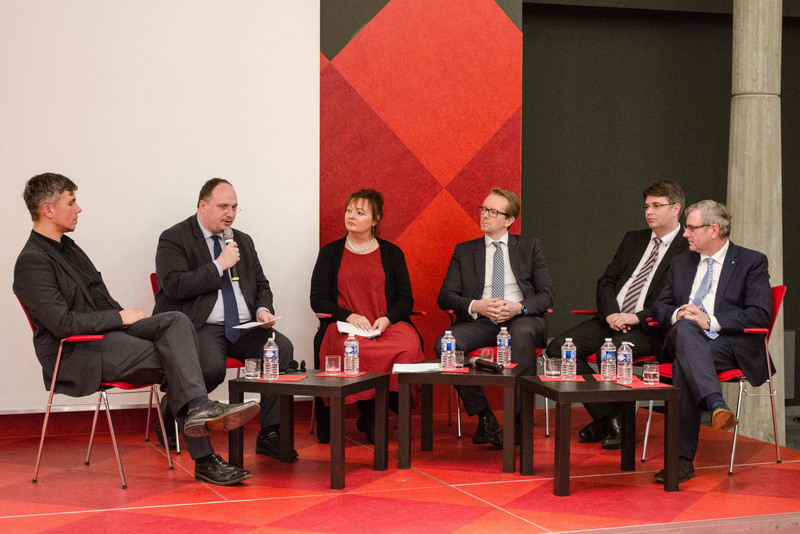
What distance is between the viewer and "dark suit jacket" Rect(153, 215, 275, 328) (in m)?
4.31

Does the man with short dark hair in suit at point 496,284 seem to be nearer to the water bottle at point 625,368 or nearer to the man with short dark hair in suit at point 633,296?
the man with short dark hair in suit at point 633,296

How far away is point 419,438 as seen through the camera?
475cm

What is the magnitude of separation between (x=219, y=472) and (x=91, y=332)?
2.74 feet

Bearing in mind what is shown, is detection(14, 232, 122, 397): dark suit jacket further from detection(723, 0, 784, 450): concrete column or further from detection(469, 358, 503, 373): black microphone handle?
detection(723, 0, 784, 450): concrete column

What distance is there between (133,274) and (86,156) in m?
0.72

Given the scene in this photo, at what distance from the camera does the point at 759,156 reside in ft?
19.5

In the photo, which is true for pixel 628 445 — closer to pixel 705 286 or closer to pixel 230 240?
pixel 705 286

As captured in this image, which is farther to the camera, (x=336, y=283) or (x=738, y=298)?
(x=336, y=283)

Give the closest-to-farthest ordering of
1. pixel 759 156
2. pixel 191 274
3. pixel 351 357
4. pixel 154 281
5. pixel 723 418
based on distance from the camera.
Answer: pixel 723 418 → pixel 351 357 → pixel 191 274 → pixel 154 281 → pixel 759 156

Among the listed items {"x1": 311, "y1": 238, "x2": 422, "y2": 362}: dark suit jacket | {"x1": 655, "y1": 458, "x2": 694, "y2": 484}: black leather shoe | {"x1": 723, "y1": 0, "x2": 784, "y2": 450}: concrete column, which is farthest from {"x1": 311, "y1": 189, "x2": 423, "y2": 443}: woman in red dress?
{"x1": 723, "y1": 0, "x2": 784, "y2": 450}: concrete column

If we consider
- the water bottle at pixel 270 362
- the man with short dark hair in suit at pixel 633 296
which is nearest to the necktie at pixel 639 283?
the man with short dark hair in suit at pixel 633 296

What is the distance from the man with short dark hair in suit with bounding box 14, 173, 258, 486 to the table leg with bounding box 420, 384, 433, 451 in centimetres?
113

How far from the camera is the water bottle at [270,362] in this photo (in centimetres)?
365

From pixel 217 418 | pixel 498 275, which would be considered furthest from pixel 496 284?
pixel 217 418
